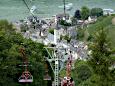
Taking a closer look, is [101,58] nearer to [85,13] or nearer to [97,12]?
[97,12]

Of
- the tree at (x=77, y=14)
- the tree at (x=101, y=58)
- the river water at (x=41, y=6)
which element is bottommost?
the tree at (x=77, y=14)

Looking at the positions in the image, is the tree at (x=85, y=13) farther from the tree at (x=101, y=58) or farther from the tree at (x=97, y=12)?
the tree at (x=101, y=58)

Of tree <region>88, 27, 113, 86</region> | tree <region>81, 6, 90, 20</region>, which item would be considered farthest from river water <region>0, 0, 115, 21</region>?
tree <region>88, 27, 113, 86</region>

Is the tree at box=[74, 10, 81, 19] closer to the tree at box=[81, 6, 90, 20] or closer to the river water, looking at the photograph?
the tree at box=[81, 6, 90, 20]

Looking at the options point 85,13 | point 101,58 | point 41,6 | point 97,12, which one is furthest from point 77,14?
point 101,58

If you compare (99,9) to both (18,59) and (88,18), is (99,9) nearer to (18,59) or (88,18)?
(88,18)

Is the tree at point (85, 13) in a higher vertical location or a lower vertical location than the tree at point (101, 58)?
lower

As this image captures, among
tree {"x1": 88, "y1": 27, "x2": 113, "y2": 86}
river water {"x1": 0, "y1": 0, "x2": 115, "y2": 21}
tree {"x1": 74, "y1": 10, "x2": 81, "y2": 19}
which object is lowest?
tree {"x1": 74, "y1": 10, "x2": 81, "y2": 19}

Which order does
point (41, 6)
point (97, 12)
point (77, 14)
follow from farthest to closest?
point (41, 6)
point (77, 14)
point (97, 12)

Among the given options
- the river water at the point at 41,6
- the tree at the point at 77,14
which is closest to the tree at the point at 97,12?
the tree at the point at 77,14
